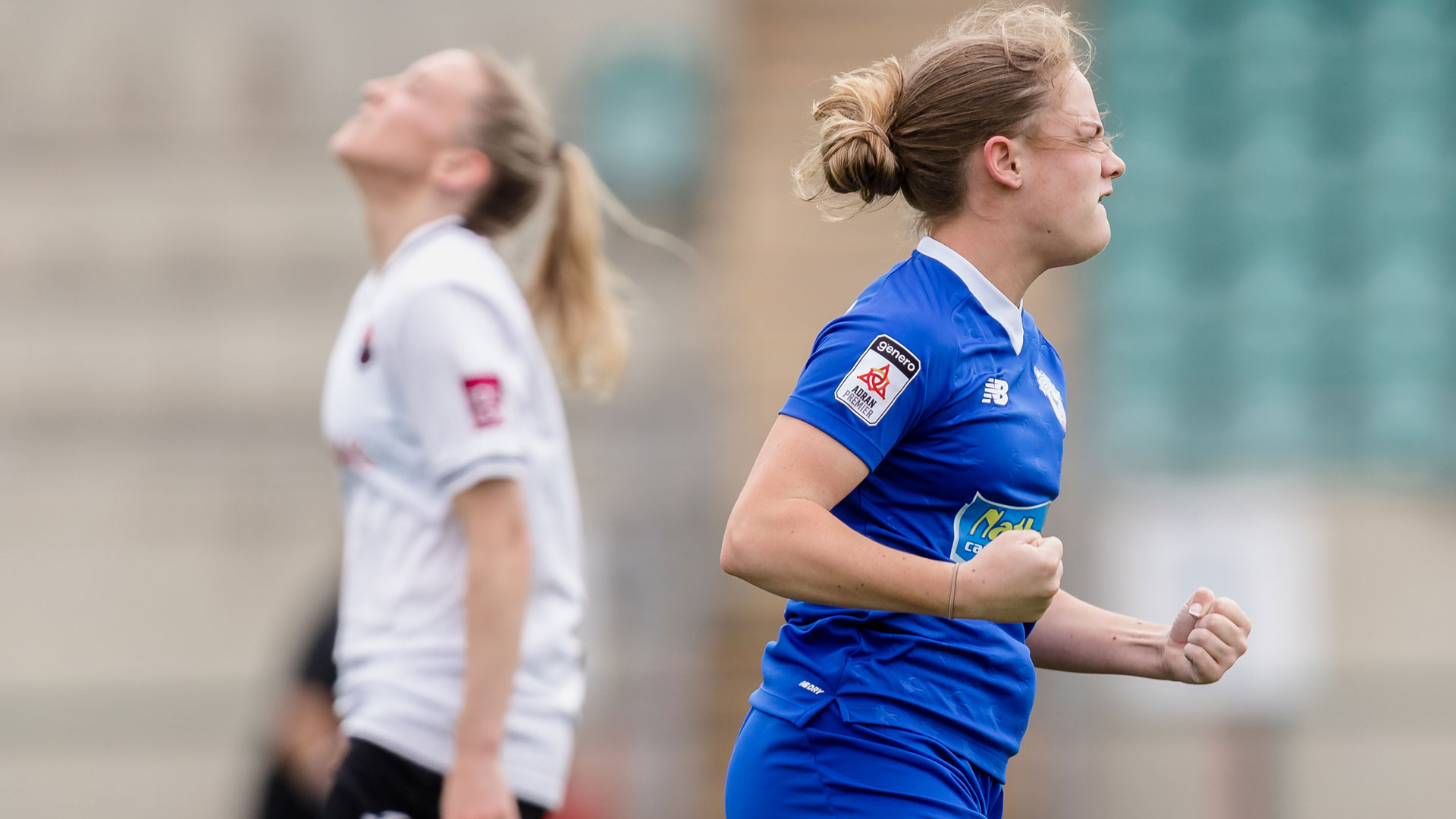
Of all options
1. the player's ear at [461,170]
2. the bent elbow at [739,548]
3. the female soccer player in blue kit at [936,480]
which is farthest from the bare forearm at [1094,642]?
the player's ear at [461,170]

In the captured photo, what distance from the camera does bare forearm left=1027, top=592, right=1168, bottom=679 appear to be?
213 cm

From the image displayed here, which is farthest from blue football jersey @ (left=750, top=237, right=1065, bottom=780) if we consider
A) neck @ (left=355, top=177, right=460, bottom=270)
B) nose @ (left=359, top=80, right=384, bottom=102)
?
nose @ (left=359, top=80, right=384, bottom=102)

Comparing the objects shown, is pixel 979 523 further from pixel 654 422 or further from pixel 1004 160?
pixel 654 422

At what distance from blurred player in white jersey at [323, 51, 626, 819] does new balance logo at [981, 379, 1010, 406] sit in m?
0.83

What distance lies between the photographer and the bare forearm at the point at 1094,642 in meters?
2.13

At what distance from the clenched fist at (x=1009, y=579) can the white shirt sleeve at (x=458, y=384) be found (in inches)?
35.0

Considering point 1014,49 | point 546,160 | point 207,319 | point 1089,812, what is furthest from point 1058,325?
→ point 1014,49

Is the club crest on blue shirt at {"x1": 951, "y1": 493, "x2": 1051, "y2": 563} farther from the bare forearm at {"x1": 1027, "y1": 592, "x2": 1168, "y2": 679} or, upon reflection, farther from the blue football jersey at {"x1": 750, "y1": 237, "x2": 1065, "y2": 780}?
the bare forearm at {"x1": 1027, "y1": 592, "x2": 1168, "y2": 679}

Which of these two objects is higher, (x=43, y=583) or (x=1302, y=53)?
(x=1302, y=53)

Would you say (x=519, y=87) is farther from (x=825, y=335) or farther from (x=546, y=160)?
(x=825, y=335)

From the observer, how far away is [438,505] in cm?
247

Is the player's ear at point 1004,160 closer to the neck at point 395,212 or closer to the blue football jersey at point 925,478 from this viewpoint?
the blue football jersey at point 925,478

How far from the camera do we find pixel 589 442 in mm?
7910

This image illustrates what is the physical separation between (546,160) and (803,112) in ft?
18.3
